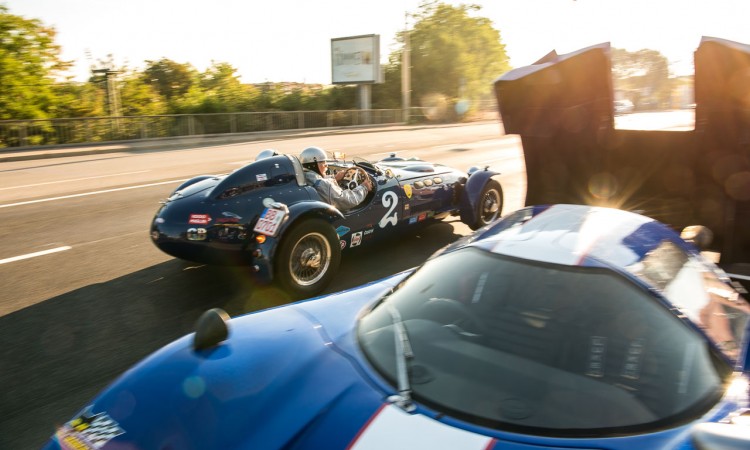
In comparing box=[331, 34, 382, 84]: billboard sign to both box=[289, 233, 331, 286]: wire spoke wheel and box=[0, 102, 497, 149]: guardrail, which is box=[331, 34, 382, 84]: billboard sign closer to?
box=[0, 102, 497, 149]: guardrail

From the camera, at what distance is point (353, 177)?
688 centimetres

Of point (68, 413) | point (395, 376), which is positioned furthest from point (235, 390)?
point (68, 413)

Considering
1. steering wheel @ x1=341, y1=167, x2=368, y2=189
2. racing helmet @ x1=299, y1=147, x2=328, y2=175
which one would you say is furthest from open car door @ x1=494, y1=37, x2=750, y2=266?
racing helmet @ x1=299, y1=147, x2=328, y2=175

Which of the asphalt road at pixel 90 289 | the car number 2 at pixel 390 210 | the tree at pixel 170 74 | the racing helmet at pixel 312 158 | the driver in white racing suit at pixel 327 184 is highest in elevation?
the tree at pixel 170 74

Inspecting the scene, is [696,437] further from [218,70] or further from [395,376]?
[218,70]

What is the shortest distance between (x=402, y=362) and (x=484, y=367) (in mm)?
336

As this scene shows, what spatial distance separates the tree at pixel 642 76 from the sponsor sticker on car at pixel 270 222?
11.7 feet

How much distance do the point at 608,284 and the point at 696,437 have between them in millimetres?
865

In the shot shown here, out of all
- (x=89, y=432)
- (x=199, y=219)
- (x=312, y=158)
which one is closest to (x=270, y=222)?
(x=199, y=219)

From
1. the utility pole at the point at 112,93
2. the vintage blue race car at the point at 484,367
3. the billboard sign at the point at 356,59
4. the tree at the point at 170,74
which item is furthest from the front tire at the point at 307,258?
the billboard sign at the point at 356,59

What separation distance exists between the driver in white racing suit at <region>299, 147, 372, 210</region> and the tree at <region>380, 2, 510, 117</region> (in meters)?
45.7

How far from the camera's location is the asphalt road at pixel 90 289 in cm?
390

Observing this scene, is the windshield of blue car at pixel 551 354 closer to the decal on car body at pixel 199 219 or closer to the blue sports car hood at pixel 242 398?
the blue sports car hood at pixel 242 398

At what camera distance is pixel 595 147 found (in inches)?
244
